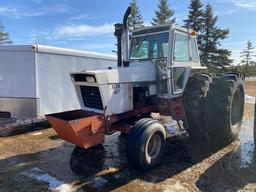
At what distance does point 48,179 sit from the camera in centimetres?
508

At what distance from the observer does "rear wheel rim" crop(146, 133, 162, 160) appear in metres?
5.53

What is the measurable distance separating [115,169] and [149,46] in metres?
2.88

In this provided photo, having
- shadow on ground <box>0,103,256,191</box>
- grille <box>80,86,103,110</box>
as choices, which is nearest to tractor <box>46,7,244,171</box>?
grille <box>80,86,103,110</box>

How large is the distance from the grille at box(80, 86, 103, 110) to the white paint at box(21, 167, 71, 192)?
5.06 feet

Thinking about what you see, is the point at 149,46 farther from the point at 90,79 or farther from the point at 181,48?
the point at 90,79

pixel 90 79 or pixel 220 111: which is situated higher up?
pixel 90 79

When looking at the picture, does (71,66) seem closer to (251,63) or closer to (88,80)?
(88,80)

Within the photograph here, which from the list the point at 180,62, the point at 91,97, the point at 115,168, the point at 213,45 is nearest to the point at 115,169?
the point at 115,168

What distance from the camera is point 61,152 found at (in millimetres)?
6656

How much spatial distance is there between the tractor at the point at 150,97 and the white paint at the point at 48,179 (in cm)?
75

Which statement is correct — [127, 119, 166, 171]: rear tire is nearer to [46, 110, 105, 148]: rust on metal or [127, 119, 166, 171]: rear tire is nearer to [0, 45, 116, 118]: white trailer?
[46, 110, 105, 148]: rust on metal

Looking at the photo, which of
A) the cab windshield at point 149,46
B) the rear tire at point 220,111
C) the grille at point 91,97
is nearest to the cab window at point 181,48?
the cab windshield at point 149,46

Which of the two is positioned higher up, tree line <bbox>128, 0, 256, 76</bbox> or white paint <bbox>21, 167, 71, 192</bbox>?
tree line <bbox>128, 0, 256, 76</bbox>

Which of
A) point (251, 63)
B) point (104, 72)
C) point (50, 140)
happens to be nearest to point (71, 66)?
point (50, 140)
